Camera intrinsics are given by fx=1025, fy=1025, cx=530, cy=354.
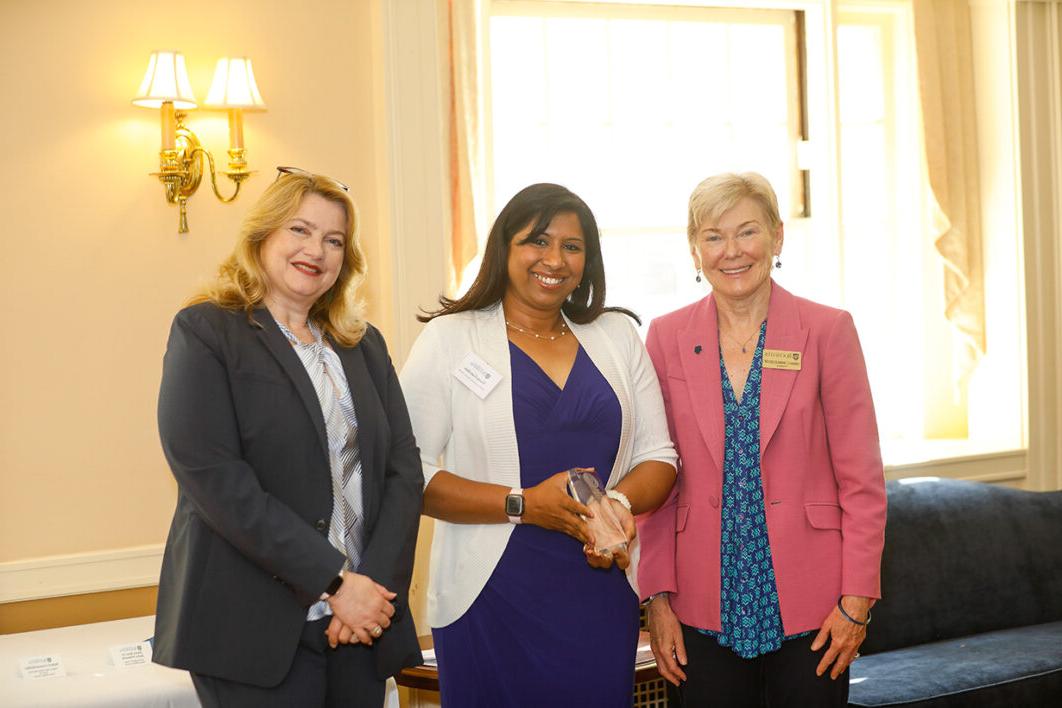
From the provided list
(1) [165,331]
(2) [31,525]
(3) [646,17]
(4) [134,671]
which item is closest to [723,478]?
(4) [134,671]

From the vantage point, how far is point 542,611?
82.6 inches

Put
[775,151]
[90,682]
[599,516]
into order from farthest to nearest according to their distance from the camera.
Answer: [775,151] → [90,682] → [599,516]

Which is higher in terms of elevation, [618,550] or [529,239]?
[529,239]

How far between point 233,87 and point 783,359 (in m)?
2.00

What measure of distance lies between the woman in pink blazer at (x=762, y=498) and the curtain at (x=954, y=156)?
2534 mm

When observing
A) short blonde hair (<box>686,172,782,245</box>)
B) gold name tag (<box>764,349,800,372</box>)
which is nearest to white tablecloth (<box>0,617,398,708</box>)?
gold name tag (<box>764,349,800,372</box>)

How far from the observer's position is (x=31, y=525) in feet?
10.4

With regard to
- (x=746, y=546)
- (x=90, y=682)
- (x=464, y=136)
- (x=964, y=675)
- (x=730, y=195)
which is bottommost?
(x=964, y=675)

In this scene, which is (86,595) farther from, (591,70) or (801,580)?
(591,70)

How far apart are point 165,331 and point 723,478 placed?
6.48ft

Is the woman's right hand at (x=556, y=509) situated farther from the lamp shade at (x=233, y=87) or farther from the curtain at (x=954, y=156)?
the curtain at (x=954, y=156)

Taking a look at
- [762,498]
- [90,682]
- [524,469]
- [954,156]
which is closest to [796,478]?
[762,498]

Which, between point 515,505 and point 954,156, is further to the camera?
point 954,156

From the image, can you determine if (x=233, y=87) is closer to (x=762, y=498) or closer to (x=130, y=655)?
(x=130, y=655)
